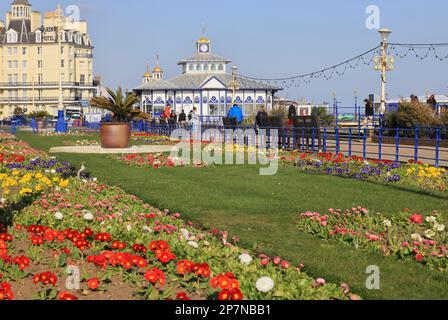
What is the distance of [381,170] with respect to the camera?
1517 centimetres

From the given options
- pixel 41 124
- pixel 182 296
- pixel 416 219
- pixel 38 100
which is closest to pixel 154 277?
pixel 182 296

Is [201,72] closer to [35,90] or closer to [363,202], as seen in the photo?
[35,90]

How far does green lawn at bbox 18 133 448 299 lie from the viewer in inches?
251

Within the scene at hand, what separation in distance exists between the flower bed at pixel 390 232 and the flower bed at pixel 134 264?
1266 mm

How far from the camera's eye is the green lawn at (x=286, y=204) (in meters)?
6.38

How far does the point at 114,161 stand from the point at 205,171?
12.3 ft

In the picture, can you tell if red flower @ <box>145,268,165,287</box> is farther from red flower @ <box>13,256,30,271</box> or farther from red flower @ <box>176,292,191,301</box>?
red flower @ <box>13,256,30,271</box>

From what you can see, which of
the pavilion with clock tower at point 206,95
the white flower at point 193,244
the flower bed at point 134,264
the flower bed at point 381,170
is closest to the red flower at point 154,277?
the flower bed at point 134,264

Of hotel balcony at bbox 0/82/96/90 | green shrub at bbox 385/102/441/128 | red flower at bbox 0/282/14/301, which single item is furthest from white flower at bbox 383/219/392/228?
hotel balcony at bbox 0/82/96/90

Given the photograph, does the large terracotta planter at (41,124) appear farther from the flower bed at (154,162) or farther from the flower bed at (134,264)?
the flower bed at (134,264)

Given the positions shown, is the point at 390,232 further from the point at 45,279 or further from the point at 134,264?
the point at 45,279

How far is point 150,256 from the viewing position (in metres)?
6.62

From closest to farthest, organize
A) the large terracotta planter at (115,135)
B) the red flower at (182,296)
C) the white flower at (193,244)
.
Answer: the red flower at (182,296) < the white flower at (193,244) < the large terracotta planter at (115,135)

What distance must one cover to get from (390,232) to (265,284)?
3227 millimetres
